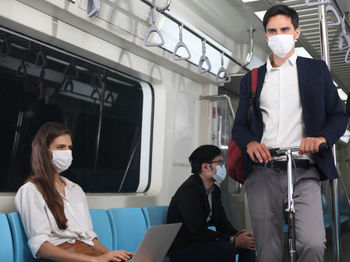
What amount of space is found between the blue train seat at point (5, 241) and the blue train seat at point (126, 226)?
3.45ft

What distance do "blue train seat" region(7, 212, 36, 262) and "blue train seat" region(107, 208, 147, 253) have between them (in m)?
0.92

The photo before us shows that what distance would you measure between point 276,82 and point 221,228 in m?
2.24

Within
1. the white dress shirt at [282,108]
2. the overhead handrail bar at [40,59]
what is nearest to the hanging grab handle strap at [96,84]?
the overhead handrail bar at [40,59]

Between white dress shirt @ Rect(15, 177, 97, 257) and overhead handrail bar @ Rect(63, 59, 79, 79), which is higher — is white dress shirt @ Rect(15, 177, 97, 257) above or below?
below

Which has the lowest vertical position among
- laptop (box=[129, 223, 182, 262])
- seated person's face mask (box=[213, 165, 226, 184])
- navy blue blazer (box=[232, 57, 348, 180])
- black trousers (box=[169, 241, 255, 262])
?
black trousers (box=[169, 241, 255, 262])

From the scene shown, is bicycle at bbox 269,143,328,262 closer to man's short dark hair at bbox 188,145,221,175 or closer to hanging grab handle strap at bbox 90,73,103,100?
man's short dark hair at bbox 188,145,221,175

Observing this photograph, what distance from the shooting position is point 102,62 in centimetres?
438

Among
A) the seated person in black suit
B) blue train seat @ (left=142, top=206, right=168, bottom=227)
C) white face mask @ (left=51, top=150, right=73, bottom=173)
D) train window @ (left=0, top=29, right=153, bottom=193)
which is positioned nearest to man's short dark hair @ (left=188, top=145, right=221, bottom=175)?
the seated person in black suit

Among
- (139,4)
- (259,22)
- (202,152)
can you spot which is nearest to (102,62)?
(139,4)

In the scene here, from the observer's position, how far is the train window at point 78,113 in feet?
11.7

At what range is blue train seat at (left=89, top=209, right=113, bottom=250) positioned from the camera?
10.9 feet

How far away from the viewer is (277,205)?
2.11 meters

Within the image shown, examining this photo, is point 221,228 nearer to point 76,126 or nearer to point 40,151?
point 76,126

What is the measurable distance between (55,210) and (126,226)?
107 centimetres
